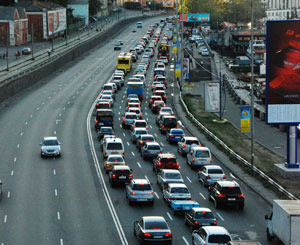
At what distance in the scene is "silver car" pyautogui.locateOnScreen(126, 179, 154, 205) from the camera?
145ft

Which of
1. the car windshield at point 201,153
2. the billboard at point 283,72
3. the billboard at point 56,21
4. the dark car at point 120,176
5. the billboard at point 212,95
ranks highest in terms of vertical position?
the billboard at point 56,21

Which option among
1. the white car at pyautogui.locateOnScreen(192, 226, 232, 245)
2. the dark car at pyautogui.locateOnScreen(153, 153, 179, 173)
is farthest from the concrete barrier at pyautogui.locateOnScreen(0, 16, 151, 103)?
the white car at pyautogui.locateOnScreen(192, 226, 232, 245)

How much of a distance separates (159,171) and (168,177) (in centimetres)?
462

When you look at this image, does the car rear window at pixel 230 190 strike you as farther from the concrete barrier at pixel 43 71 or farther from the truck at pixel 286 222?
the concrete barrier at pixel 43 71

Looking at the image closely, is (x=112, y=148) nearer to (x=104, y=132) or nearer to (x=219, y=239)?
(x=104, y=132)

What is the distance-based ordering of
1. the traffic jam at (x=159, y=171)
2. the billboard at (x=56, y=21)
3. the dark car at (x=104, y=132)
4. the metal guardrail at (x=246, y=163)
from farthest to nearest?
the billboard at (x=56, y=21) → the dark car at (x=104, y=132) → the metal guardrail at (x=246, y=163) → the traffic jam at (x=159, y=171)

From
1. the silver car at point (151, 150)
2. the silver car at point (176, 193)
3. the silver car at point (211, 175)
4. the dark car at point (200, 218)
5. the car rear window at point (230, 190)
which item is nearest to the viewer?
the dark car at point (200, 218)

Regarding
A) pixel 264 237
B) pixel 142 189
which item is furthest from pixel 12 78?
pixel 264 237

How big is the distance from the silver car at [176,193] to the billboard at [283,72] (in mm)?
9498

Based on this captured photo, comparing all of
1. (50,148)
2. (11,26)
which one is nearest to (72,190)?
(50,148)

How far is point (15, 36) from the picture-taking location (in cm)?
16425

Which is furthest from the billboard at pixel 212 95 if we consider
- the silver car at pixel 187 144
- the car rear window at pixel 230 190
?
the car rear window at pixel 230 190

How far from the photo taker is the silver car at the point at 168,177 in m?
47.7

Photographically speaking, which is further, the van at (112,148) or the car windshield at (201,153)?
the van at (112,148)
